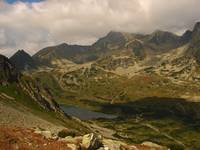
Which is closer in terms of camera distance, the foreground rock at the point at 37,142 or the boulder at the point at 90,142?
the foreground rock at the point at 37,142

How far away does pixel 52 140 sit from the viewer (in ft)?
140

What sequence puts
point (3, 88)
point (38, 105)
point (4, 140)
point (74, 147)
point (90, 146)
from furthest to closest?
point (38, 105), point (3, 88), point (90, 146), point (74, 147), point (4, 140)

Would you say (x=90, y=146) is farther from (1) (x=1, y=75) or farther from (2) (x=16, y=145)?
Result: (1) (x=1, y=75)

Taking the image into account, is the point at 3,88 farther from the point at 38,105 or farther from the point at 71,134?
the point at 71,134

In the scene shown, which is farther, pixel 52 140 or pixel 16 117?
pixel 16 117

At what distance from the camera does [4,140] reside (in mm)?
36938

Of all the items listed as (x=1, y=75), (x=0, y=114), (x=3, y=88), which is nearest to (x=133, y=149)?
(x=0, y=114)

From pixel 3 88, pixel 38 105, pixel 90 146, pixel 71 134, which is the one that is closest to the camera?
pixel 90 146

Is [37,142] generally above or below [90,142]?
below

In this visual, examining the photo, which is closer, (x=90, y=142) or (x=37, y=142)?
(x=37, y=142)

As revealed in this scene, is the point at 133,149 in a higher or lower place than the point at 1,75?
lower

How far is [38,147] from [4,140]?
3.29m

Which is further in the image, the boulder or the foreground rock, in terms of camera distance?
the boulder

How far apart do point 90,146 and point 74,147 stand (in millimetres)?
3382
